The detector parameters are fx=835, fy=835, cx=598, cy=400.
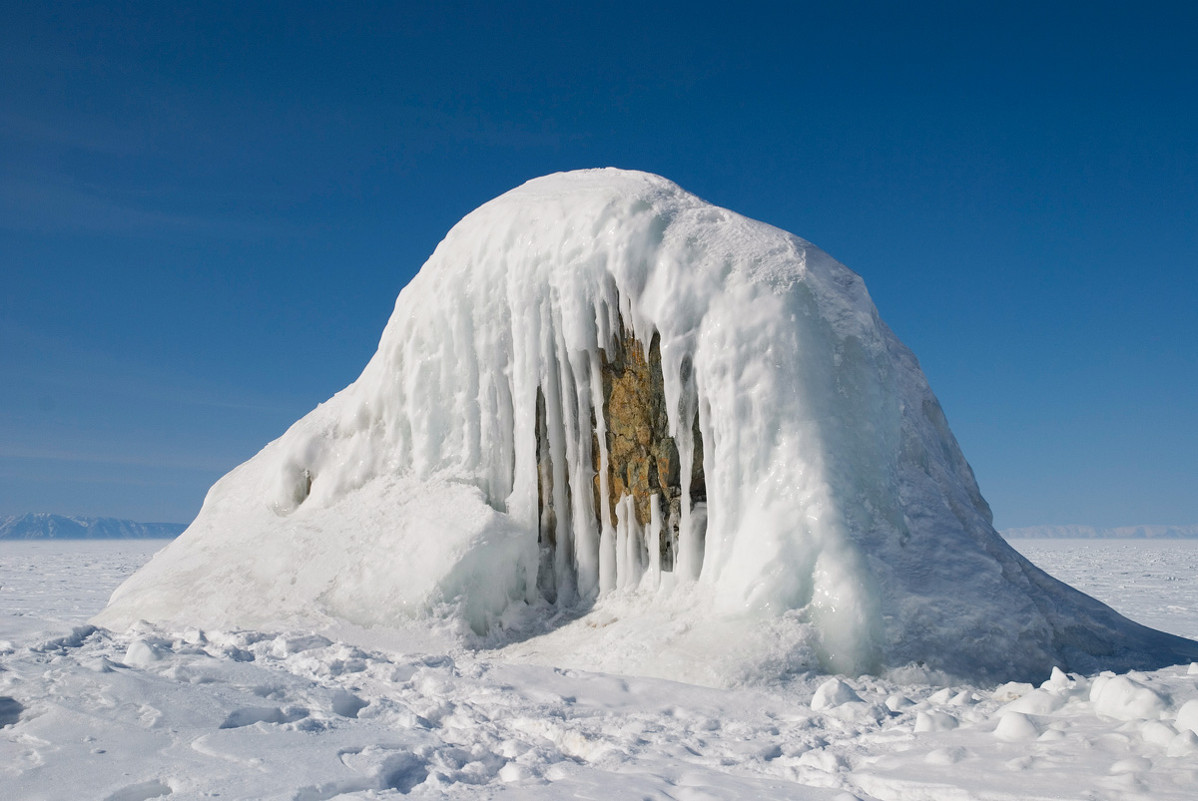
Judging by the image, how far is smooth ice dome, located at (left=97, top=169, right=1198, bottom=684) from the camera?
686 centimetres

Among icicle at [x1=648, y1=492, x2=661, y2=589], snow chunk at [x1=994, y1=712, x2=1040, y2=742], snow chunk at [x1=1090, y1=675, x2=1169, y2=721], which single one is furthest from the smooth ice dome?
snow chunk at [x1=994, y1=712, x2=1040, y2=742]

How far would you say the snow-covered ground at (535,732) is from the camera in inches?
145

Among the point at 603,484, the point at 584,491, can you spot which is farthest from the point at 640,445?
the point at 584,491

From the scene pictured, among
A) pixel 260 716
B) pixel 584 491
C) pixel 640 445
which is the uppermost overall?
pixel 640 445

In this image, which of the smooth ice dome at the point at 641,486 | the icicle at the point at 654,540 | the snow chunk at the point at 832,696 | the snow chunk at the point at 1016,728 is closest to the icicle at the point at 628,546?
the smooth ice dome at the point at 641,486

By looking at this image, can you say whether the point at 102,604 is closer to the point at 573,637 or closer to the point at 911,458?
the point at 573,637

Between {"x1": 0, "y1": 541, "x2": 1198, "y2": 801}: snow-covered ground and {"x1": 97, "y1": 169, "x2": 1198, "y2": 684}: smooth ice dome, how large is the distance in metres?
0.80

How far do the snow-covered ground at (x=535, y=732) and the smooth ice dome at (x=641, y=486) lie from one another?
0.80m

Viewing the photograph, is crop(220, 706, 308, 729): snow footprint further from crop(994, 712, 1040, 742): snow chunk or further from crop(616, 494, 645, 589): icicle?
crop(616, 494, 645, 589): icicle

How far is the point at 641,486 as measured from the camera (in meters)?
8.59

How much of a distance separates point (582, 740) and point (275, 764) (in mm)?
1620

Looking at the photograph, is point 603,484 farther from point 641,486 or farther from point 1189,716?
point 1189,716

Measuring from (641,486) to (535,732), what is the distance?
3868mm

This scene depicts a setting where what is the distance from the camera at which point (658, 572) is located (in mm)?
8312
